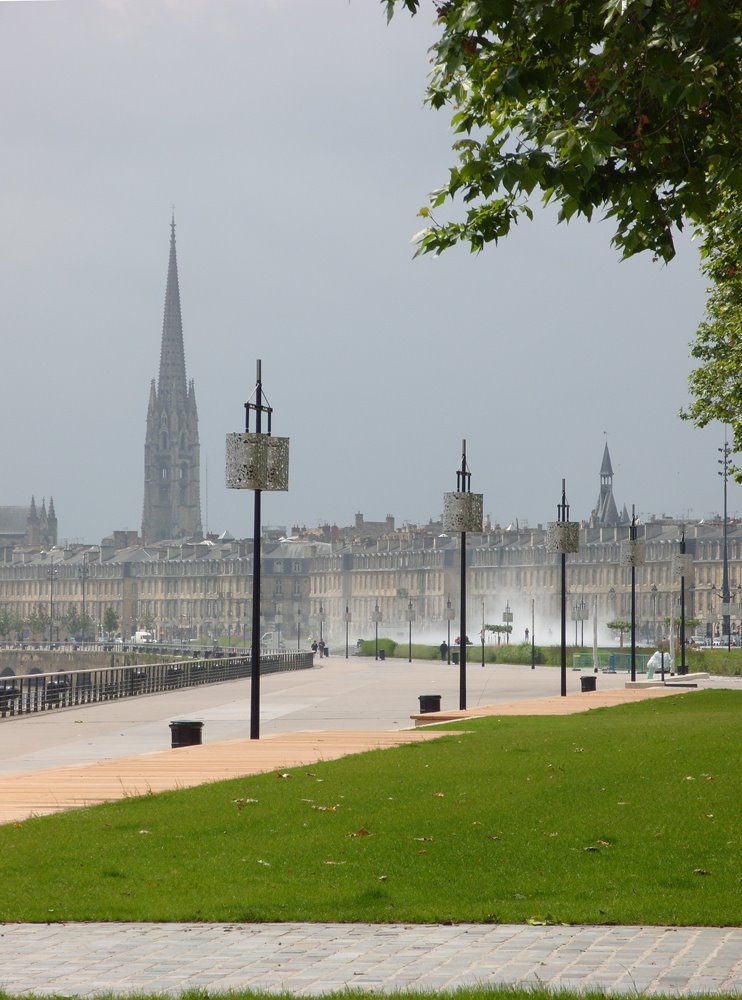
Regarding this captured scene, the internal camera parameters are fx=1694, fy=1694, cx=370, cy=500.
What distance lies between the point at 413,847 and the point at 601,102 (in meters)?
5.96

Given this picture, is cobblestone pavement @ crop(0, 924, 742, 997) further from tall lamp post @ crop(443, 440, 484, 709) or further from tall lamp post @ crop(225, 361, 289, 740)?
tall lamp post @ crop(443, 440, 484, 709)

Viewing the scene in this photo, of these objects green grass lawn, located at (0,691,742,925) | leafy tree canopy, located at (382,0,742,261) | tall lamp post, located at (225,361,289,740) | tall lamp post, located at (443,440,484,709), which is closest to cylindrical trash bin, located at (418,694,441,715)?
tall lamp post, located at (443,440,484,709)

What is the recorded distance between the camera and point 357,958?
9.03 meters

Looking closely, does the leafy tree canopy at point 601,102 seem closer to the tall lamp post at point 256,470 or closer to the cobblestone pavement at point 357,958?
the cobblestone pavement at point 357,958

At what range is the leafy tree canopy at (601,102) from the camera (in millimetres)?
8203

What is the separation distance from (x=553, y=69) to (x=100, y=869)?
6.11 meters

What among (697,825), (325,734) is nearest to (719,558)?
(325,734)

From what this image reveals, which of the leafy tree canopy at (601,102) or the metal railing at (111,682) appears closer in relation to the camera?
the leafy tree canopy at (601,102)

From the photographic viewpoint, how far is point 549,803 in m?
14.4

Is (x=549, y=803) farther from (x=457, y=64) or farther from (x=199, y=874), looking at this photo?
(x=457, y=64)

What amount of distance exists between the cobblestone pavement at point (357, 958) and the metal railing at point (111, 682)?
3024cm

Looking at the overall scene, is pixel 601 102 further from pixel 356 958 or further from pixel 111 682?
pixel 111 682

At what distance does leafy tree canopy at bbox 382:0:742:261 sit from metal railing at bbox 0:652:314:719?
31.0 metres

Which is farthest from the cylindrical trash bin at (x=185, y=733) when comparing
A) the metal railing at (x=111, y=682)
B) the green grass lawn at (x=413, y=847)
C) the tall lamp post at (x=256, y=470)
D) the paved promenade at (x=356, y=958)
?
the paved promenade at (x=356, y=958)
